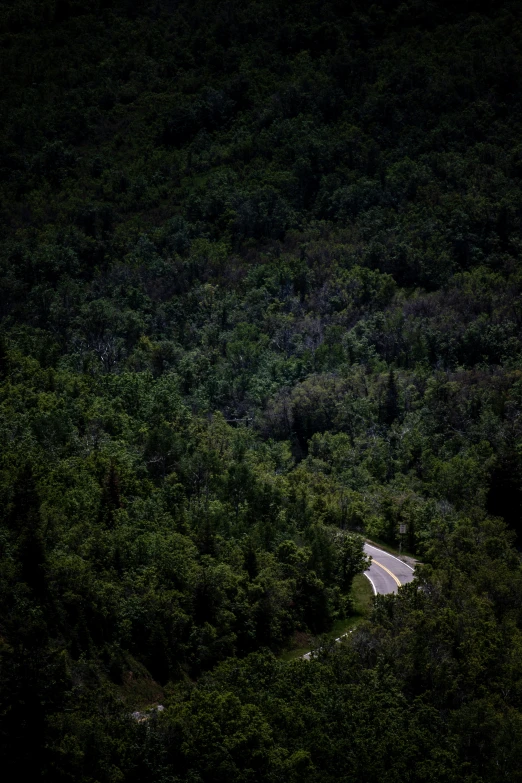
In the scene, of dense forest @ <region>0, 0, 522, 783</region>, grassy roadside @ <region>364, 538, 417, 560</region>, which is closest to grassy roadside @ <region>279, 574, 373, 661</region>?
dense forest @ <region>0, 0, 522, 783</region>

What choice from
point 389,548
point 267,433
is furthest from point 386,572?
point 267,433

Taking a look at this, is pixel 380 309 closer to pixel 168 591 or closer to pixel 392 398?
pixel 392 398

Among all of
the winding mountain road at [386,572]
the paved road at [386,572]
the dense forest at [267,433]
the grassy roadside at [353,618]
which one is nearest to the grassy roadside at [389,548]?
the dense forest at [267,433]

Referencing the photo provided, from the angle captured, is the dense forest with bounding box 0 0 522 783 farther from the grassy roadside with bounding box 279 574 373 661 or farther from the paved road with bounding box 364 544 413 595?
the paved road with bounding box 364 544 413 595

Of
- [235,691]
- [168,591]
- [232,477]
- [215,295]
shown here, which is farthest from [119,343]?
[235,691]

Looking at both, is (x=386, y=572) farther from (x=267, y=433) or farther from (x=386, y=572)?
(x=267, y=433)

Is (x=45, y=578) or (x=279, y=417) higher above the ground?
(x=45, y=578)
